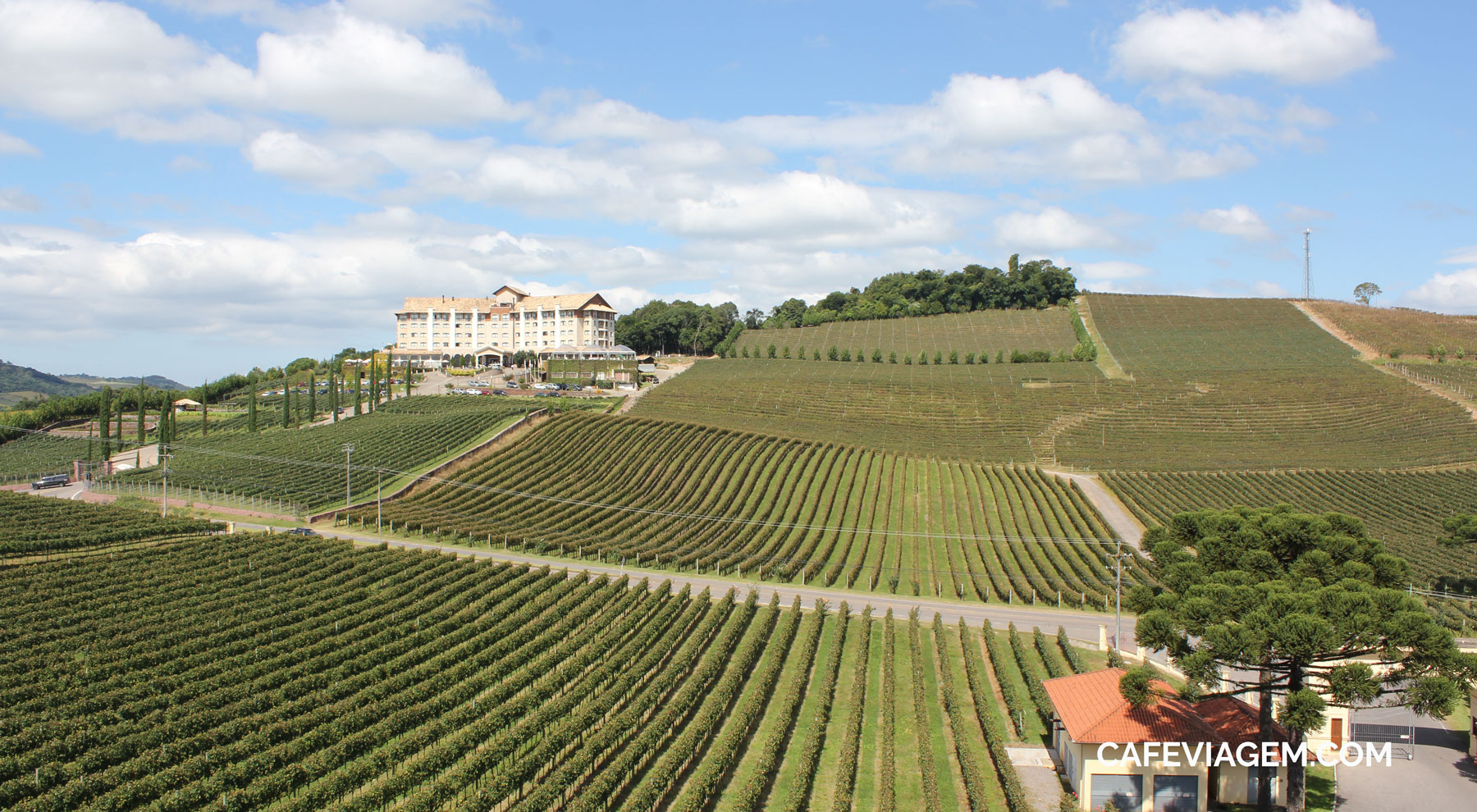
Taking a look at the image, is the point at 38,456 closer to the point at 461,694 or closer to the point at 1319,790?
the point at 461,694

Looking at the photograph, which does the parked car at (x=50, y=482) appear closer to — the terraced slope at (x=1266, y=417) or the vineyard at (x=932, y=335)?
the terraced slope at (x=1266, y=417)

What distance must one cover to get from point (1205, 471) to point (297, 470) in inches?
2646

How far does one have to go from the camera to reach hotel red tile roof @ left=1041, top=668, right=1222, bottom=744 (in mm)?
24391

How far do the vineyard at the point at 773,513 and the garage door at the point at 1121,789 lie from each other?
68.0 ft

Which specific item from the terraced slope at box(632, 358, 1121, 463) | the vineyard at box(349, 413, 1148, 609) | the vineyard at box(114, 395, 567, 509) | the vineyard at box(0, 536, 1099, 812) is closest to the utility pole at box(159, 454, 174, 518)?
the vineyard at box(114, 395, 567, 509)

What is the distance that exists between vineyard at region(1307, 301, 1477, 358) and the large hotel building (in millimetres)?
106801

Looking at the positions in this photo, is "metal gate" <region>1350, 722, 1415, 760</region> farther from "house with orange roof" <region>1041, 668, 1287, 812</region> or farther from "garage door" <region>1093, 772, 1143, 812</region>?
"garage door" <region>1093, 772, 1143, 812</region>

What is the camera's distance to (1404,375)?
A: 3816 inches

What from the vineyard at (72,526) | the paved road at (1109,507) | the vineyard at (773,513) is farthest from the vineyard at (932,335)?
the vineyard at (72,526)

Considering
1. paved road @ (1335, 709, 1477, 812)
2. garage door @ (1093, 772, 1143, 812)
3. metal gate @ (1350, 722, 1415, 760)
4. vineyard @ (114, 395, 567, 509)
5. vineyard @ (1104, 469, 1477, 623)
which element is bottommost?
paved road @ (1335, 709, 1477, 812)

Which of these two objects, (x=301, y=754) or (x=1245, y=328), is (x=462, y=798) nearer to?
(x=301, y=754)

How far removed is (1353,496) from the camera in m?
62.5

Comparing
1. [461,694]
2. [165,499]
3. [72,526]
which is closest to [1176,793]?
[461,694]

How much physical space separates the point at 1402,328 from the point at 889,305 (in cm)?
6987
